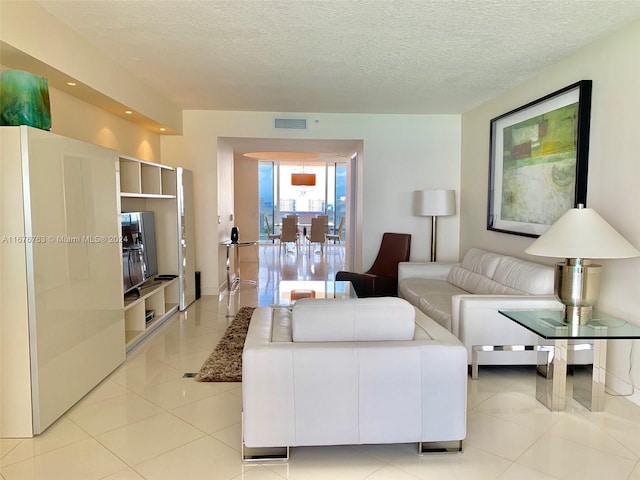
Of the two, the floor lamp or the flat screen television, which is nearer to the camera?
the flat screen television

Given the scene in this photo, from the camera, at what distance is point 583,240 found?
2.81 metres

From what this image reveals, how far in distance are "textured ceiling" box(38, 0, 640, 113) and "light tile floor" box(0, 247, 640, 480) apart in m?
2.56

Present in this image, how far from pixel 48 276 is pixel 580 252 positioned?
319 centimetres

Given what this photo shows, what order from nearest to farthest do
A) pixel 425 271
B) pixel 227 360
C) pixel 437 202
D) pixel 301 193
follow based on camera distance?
pixel 227 360 < pixel 425 271 < pixel 437 202 < pixel 301 193

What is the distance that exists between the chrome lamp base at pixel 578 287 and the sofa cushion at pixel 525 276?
0.66 metres

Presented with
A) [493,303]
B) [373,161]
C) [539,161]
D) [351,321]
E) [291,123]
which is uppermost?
[291,123]

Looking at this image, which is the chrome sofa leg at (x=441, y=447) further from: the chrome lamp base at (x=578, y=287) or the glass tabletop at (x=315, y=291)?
the glass tabletop at (x=315, y=291)

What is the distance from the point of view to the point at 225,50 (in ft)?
12.1

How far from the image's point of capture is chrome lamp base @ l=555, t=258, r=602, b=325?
286 cm

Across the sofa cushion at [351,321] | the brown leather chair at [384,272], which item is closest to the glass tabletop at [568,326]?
the sofa cushion at [351,321]

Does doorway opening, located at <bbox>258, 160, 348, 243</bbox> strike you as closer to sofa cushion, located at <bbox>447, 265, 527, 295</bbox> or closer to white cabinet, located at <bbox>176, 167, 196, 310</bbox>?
white cabinet, located at <bbox>176, 167, 196, 310</bbox>

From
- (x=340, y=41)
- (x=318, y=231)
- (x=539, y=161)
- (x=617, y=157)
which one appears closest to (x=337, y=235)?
(x=318, y=231)

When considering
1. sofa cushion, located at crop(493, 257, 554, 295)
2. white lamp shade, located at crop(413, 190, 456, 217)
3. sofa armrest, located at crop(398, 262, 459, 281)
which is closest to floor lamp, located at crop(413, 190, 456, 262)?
white lamp shade, located at crop(413, 190, 456, 217)

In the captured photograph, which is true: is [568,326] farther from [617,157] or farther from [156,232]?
[156,232]
